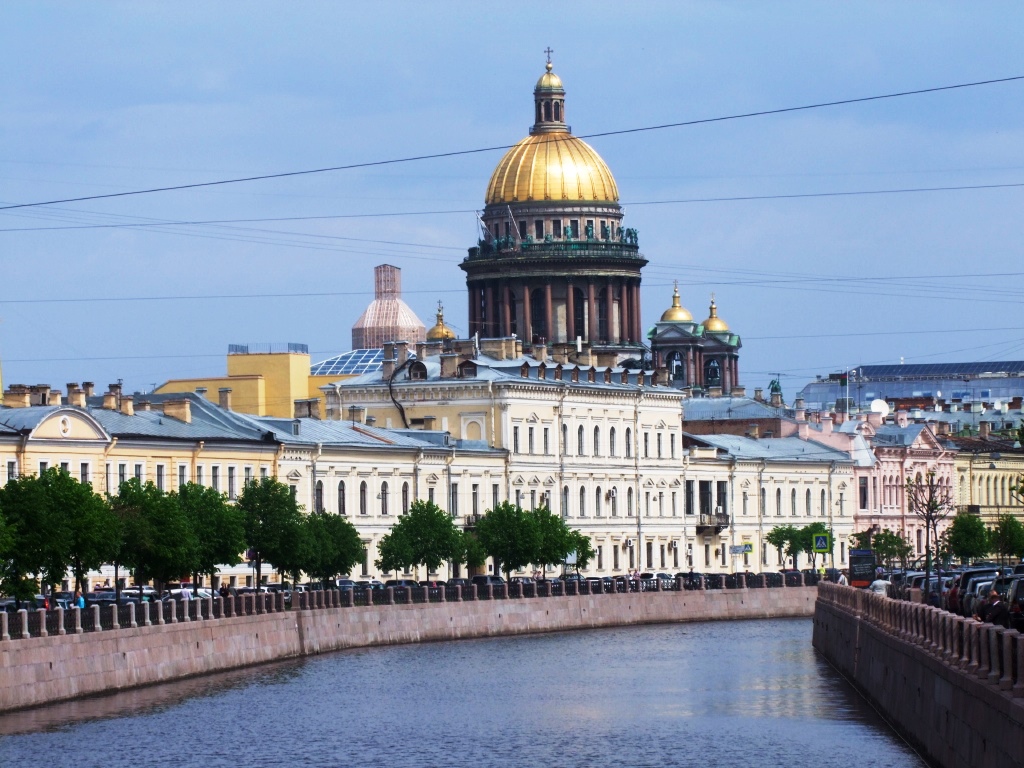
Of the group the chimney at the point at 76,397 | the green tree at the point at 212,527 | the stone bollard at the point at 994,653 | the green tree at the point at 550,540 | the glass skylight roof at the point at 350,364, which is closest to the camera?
the stone bollard at the point at 994,653

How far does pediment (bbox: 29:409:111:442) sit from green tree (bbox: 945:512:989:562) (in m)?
41.9

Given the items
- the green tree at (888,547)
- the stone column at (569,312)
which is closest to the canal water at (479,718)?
the green tree at (888,547)

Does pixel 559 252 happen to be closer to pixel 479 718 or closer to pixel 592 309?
pixel 592 309

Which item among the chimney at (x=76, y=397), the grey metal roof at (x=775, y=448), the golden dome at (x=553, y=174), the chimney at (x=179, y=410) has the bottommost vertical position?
the grey metal roof at (x=775, y=448)

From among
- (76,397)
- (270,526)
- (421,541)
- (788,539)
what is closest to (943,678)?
(270,526)

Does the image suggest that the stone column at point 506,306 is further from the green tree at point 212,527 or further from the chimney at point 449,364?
the green tree at point 212,527

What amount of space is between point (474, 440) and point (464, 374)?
8.99 feet

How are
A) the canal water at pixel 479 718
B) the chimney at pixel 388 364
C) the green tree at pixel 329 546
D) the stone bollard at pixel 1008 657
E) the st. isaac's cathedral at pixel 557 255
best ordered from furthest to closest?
the st. isaac's cathedral at pixel 557 255, the chimney at pixel 388 364, the green tree at pixel 329 546, the canal water at pixel 479 718, the stone bollard at pixel 1008 657

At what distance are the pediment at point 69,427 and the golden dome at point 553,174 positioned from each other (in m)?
47.9

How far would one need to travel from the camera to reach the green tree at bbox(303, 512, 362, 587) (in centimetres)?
5691

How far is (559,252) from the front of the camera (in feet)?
338

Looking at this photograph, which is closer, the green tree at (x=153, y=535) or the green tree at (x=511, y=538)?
the green tree at (x=153, y=535)

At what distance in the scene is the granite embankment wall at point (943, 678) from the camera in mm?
20719

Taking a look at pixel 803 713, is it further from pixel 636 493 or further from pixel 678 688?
pixel 636 493
